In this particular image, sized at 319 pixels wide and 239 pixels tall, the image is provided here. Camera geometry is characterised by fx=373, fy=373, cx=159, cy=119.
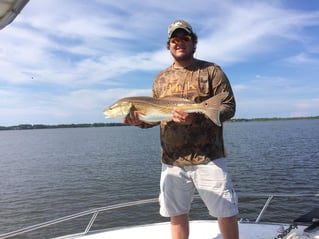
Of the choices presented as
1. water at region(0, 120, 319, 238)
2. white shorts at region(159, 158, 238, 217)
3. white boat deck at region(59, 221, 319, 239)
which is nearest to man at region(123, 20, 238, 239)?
white shorts at region(159, 158, 238, 217)

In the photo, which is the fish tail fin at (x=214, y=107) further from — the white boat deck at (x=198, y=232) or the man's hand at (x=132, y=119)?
the white boat deck at (x=198, y=232)

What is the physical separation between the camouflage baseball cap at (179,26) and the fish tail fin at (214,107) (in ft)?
2.75

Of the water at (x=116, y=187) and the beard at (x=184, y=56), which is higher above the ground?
A: the beard at (x=184, y=56)

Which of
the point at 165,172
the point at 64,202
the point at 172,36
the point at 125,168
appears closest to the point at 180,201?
the point at 165,172

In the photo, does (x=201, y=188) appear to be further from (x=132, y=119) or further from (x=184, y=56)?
(x=184, y=56)

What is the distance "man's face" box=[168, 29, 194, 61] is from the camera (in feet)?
12.7

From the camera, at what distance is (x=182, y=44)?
388 cm

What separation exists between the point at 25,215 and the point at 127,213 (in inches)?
178

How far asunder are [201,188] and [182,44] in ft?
4.90

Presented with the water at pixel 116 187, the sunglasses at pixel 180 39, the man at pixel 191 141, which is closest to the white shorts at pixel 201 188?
the man at pixel 191 141

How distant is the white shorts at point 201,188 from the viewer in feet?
12.0

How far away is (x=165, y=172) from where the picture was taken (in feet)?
13.1

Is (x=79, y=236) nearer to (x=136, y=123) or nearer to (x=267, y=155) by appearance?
(x=136, y=123)

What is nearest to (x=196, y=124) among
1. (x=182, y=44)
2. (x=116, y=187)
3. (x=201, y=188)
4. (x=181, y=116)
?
(x=181, y=116)
